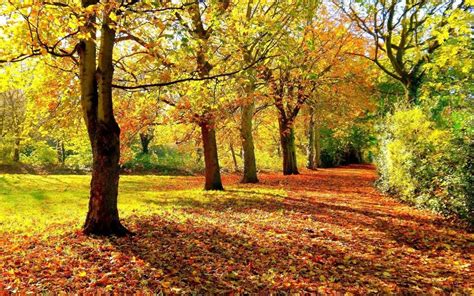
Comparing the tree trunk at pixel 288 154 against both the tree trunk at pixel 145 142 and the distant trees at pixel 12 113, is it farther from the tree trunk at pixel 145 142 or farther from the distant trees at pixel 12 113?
the distant trees at pixel 12 113

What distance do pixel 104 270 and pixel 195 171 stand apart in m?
30.9

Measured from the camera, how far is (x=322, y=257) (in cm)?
719

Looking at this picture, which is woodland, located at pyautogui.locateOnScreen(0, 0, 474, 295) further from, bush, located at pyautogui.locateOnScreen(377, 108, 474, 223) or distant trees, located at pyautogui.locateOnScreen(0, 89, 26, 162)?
distant trees, located at pyautogui.locateOnScreen(0, 89, 26, 162)

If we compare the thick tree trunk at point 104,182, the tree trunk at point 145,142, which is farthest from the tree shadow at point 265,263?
the tree trunk at point 145,142

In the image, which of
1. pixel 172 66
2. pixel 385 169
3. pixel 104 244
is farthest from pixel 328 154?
pixel 104 244

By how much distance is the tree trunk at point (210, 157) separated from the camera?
16703 mm

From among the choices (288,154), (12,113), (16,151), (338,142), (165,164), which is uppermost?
(12,113)

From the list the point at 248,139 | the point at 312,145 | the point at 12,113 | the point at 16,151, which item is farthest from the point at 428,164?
the point at 12,113

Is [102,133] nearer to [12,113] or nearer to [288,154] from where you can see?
[288,154]

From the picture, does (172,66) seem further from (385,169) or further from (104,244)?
(385,169)

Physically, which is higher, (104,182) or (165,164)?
(165,164)

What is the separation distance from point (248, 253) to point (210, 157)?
9.80 meters

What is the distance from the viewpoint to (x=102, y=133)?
781 centimetres

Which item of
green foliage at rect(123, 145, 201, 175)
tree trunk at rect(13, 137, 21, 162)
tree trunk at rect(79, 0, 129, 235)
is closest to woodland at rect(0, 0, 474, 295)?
tree trunk at rect(79, 0, 129, 235)
